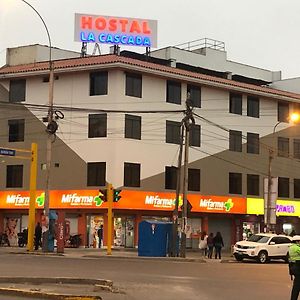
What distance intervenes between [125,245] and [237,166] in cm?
1166

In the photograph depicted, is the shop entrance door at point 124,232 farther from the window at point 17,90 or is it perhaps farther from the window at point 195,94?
the window at point 17,90

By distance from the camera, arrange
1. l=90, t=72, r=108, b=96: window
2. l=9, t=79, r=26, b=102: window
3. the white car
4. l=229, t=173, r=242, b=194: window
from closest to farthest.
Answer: the white car
l=90, t=72, r=108, b=96: window
l=9, t=79, r=26, b=102: window
l=229, t=173, r=242, b=194: window

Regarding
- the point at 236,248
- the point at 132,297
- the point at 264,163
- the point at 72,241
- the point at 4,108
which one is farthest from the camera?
the point at 264,163

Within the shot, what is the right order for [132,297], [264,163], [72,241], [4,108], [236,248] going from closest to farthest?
1. [132,297]
2. [236,248]
3. [72,241]
4. [4,108]
5. [264,163]

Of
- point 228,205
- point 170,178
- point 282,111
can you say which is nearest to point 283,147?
point 282,111

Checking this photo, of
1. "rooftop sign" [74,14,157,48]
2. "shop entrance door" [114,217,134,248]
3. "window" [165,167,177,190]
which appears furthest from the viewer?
"rooftop sign" [74,14,157,48]

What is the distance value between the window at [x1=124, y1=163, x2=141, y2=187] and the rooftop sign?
10.5 metres

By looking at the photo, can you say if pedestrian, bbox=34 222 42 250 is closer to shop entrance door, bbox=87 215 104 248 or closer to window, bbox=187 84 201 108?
shop entrance door, bbox=87 215 104 248

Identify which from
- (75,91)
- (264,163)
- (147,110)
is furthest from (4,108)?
(264,163)

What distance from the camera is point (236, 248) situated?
112 ft

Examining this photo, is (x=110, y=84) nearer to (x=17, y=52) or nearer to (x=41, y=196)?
(x=41, y=196)

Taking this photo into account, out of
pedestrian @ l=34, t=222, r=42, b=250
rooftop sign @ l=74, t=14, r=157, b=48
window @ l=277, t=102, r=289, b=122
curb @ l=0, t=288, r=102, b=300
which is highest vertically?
rooftop sign @ l=74, t=14, r=157, b=48

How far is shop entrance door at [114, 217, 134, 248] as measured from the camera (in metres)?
44.8

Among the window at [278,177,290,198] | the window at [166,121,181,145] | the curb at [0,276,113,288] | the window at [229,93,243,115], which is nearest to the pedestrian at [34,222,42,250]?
the window at [166,121,181,145]
